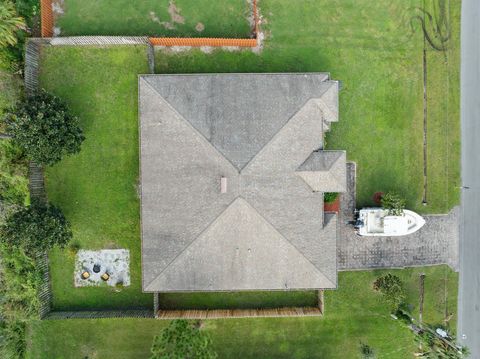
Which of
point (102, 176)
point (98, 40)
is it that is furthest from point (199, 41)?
point (102, 176)

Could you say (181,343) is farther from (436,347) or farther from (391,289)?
(436,347)

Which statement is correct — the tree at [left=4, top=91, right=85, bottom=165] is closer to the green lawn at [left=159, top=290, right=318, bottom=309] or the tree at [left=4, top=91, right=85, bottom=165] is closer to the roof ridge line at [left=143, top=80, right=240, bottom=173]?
the roof ridge line at [left=143, top=80, right=240, bottom=173]

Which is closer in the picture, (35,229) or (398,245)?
(35,229)

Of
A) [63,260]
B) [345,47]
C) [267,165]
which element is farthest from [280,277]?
[345,47]

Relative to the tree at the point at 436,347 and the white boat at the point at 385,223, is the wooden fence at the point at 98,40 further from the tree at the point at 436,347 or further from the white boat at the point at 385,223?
the tree at the point at 436,347

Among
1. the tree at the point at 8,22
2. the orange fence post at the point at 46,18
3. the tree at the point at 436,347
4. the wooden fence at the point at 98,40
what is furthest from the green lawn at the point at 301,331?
the orange fence post at the point at 46,18

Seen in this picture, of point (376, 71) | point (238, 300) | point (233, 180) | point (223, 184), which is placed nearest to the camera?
point (223, 184)
